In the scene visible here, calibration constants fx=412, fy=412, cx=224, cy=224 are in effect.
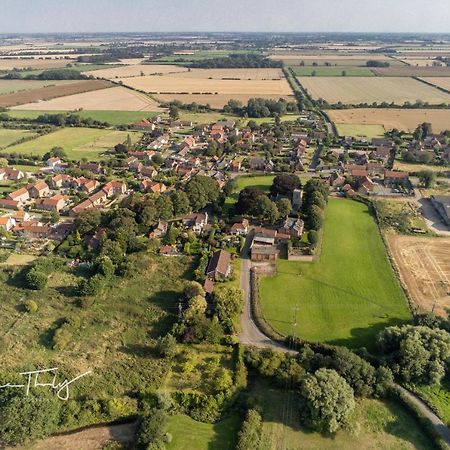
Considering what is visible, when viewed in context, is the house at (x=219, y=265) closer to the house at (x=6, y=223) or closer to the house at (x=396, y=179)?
the house at (x=6, y=223)

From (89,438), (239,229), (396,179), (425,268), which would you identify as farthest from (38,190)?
(396,179)

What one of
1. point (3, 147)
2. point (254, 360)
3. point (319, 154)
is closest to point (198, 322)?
point (254, 360)

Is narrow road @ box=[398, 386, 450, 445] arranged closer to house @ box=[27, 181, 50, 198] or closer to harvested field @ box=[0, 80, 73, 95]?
house @ box=[27, 181, 50, 198]

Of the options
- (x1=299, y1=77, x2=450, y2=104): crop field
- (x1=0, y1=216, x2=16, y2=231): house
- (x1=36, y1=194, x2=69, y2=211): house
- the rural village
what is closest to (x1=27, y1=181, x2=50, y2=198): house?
the rural village

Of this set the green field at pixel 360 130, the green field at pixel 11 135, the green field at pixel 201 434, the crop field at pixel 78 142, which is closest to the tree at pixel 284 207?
the green field at pixel 201 434

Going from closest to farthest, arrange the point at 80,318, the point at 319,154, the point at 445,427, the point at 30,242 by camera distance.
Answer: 1. the point at 445,427
2. the point at 80,318
3. the point at 30,242
4. the point at 319,154

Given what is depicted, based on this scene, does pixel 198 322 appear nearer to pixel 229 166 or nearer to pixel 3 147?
pixel 229 166
